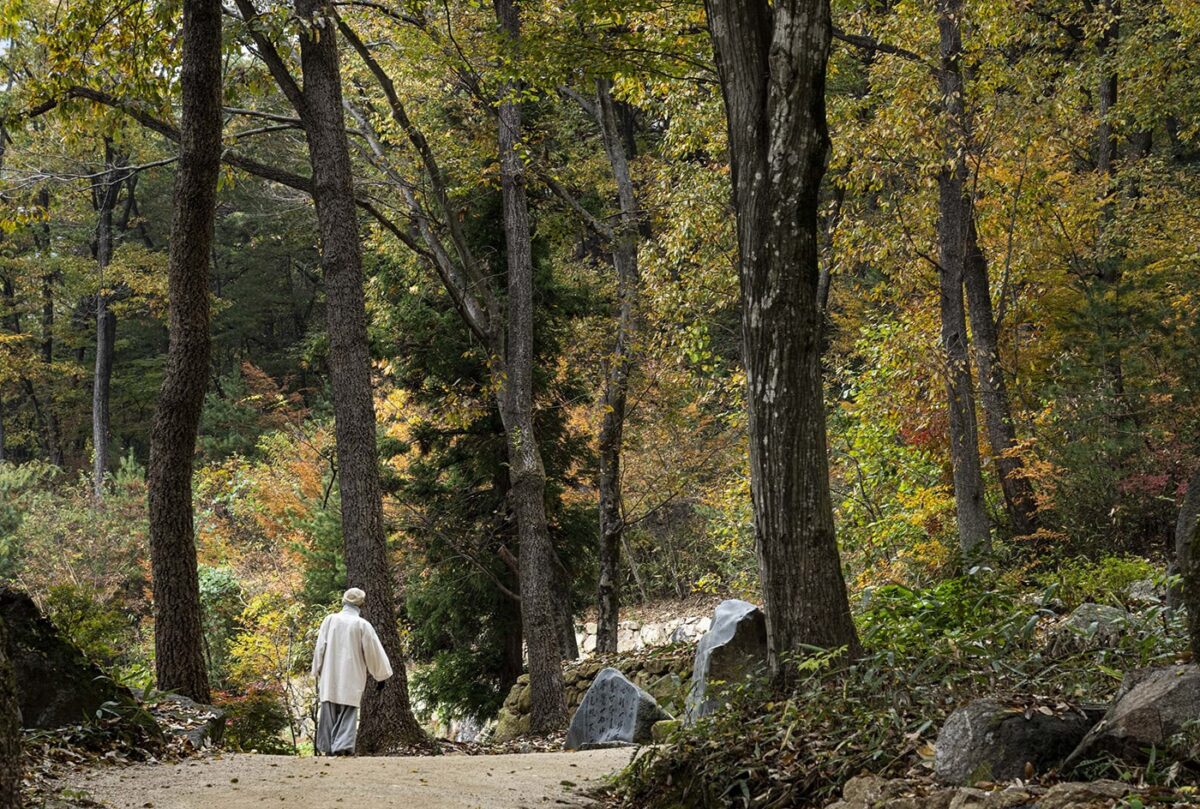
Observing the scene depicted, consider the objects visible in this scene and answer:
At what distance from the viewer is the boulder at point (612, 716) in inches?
446

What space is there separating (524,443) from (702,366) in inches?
139

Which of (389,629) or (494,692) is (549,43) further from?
Answer: (494,692)

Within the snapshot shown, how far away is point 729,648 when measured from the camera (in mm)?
8414

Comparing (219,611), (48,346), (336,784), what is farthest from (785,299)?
(48,346)

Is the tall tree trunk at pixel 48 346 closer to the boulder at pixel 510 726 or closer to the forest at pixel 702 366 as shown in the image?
the forest at pixel 702 366

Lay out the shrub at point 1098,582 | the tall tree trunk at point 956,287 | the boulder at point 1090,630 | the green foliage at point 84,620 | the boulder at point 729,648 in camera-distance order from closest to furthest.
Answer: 1. the boulder at point 1090,630
2. the shrub at point 1098,582
3. the boulder at point 729,648
4. the green foliage at point 84,620
5. the tall tree trunk at point 956,287

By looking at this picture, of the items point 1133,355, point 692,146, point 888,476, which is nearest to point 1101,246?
point 1133,355

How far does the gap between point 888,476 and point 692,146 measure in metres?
5.80

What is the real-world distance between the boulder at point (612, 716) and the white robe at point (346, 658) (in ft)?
8.06

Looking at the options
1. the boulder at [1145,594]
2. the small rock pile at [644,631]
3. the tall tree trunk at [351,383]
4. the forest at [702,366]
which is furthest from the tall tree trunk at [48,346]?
the boulder at [1145,594]

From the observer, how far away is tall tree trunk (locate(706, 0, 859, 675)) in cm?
624

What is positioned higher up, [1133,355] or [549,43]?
[549,43]

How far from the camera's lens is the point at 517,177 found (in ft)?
48.2

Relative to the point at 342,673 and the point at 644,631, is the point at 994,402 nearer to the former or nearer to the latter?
the point at 342,673
